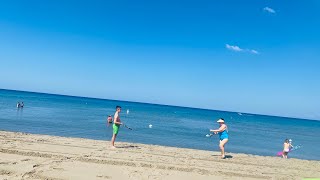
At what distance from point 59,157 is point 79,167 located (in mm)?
1527

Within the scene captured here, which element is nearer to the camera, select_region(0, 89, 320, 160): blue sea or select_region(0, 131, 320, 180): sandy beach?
select_region(0, 131, 320, 180): sandy beach

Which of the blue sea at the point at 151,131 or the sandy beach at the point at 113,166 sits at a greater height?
the sandy beach at the point at 113,166

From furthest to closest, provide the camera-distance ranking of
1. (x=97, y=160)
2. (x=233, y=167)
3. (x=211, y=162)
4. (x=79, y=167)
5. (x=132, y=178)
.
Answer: (x=211, y=162), (x=233, y=167), (x=97, y=160), (x=79, y=167), (x=132, y=178)

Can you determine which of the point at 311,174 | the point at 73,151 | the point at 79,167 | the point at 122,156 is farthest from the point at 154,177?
the point at 311,174

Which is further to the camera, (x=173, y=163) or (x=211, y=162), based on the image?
(x=211, y=162)

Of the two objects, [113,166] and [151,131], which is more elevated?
[113,166]

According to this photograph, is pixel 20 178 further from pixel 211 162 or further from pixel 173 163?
pixel 211 162

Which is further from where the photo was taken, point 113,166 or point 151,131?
point 151,131

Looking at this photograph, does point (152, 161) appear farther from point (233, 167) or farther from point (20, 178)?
point (20, 178)

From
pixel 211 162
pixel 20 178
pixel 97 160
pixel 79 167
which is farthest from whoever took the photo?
pixel 211 162

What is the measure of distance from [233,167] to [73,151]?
19.3ft

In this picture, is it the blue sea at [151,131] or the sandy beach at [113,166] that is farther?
the blue sea at [151,131]

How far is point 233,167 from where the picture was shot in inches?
456

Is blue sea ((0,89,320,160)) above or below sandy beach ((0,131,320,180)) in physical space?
below
